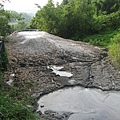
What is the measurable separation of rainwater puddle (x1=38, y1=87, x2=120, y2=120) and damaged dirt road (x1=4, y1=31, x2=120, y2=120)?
0.26m

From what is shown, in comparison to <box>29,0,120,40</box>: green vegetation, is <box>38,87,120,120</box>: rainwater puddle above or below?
below

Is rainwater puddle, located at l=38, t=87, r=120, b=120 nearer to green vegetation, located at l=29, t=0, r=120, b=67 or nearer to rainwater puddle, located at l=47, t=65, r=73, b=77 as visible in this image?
rainwater puddle, located at l=47, t=65, r=73, b=77

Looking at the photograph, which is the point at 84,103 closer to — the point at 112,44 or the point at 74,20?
the point at 112,44

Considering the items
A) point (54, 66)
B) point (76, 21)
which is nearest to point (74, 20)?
point (76, 21)

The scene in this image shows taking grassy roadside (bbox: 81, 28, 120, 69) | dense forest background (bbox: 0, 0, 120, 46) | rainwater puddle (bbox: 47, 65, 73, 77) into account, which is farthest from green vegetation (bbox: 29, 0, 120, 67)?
rainwater puddle (bbox: 47, 65, 73, 77)

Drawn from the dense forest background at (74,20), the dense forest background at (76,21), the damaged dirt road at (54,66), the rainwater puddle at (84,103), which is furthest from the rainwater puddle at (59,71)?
the dense forest background at (74,20)

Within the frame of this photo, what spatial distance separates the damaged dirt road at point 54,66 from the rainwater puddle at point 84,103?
0.87 ft

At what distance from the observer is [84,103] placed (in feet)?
18.6

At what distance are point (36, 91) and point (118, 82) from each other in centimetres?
255

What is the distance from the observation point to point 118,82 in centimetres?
688

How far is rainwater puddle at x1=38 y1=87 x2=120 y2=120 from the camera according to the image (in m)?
5.07

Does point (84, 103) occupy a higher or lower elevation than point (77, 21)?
lower

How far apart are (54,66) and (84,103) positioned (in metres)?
3.06

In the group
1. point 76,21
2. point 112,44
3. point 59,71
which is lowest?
point 59,71
